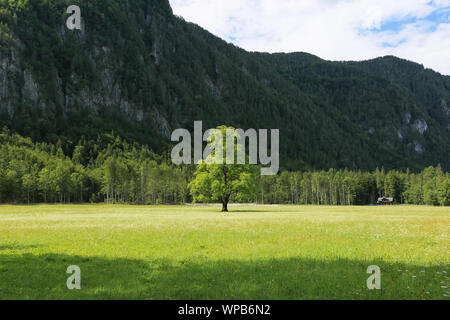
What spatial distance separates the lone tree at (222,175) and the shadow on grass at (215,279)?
45305 millimetres

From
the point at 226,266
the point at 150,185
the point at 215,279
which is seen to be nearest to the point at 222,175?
the point at 226,266

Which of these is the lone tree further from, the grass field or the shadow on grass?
the shadow on grass

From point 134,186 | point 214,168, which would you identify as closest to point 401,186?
point 134,186

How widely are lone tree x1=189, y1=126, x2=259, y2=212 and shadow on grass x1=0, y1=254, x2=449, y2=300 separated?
149ft

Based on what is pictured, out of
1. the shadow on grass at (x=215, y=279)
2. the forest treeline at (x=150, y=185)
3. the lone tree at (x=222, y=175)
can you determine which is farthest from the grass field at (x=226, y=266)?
the forest treeline at (x=150, y=185)

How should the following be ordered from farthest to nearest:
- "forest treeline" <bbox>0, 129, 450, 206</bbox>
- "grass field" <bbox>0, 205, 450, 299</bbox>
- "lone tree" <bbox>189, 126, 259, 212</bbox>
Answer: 1. "forest treeline" <bbox>0, 129, 450, 206</bbox>
2. "lone tree" <bbox>189, 126, 259, 212</bbox>
3. "grass field" <bbox>0, 205, 450, 299</bbox>

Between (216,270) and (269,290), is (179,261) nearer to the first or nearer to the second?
(216,270)

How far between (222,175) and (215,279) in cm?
5152

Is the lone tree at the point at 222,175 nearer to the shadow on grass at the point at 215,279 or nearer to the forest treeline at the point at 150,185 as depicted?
the shadow on grass at the point at 215,279

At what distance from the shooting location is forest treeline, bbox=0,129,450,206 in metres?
134

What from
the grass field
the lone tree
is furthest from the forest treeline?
the grass field

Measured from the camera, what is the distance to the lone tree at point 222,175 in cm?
6138

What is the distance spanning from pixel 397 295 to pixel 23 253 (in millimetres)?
17822

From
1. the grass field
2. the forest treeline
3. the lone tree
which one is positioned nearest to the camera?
the grass field
